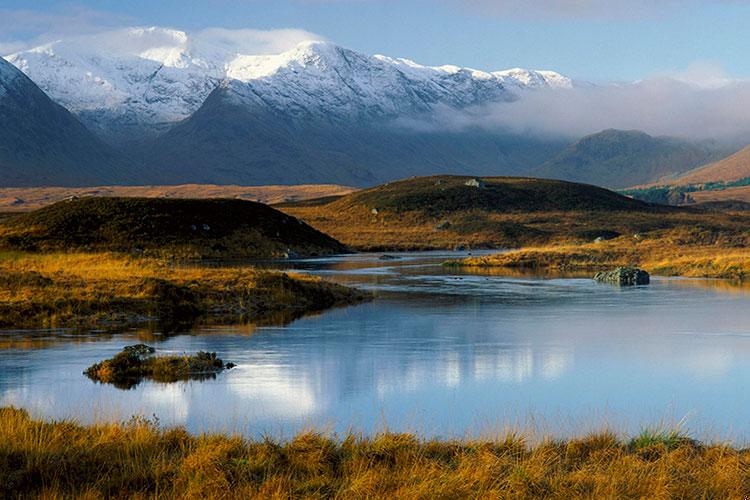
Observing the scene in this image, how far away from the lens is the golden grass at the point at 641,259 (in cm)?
6944

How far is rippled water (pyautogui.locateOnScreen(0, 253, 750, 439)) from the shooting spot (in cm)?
2018

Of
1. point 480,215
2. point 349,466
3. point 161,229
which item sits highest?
point 480,215

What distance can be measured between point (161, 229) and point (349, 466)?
7248cm

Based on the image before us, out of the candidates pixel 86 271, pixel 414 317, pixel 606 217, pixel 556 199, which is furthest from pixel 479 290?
pixel 556 199

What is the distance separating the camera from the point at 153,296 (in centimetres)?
4044

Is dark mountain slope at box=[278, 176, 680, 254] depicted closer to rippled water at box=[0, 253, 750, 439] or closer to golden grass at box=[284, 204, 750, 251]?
golden grass at box=[284, 204, 750, 251]

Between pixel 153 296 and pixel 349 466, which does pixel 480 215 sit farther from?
pixel 349 466

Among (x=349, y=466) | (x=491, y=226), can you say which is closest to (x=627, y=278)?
(x=349, y=466)

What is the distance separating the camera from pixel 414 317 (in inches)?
1604

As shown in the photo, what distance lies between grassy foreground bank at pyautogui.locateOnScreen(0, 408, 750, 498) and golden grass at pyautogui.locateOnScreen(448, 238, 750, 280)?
55.3m

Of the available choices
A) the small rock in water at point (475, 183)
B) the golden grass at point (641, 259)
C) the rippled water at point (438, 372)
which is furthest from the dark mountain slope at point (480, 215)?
the rippled water at point (438, 372)

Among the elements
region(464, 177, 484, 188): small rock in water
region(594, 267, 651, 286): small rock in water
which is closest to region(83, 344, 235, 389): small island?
region(594, 267, 651, 286): small rock in water

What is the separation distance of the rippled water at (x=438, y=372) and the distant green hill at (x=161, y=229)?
39.9 metres

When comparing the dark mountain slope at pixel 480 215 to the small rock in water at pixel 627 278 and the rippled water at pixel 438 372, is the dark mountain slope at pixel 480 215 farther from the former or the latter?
the rippled water at pixel 438 372
